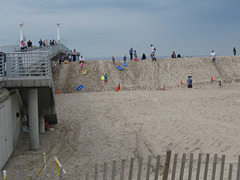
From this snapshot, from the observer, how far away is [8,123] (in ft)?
40.6

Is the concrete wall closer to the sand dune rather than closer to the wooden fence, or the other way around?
the wooden fence

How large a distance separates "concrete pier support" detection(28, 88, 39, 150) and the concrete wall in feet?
2.47

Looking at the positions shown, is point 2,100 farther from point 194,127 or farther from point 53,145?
point 194,127

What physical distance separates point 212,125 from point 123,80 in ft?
69.0

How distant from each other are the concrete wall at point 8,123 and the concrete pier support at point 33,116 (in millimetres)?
753

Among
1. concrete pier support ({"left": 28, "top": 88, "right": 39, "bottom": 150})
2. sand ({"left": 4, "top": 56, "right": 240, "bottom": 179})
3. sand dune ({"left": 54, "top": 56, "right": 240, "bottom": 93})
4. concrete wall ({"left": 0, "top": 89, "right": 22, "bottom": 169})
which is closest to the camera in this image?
concrete wall ({"left": 0, "top": 89, "right": 22, "bottom": 169})

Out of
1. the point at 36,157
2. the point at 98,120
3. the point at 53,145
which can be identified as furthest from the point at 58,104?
the point at 36,157

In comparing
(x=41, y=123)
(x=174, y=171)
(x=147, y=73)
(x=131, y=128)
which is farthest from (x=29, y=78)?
(x=147, y=73)

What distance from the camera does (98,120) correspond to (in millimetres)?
18688

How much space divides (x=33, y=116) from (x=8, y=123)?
1376mm

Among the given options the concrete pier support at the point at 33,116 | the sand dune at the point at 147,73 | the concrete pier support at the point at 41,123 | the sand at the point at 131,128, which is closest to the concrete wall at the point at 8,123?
the sand at the point at 131,128

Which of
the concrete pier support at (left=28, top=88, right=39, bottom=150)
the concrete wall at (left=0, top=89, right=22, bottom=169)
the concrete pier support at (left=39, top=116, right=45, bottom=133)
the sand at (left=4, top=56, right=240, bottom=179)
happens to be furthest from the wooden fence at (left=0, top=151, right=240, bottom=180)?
the concrete pier support at (left=39, top=116, right=45, bottom=133)

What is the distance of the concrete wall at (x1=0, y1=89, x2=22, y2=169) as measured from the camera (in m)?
11.3

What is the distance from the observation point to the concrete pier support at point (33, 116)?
13.4m
